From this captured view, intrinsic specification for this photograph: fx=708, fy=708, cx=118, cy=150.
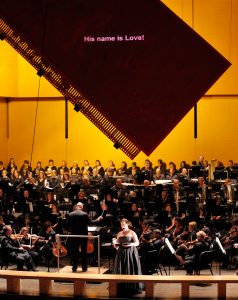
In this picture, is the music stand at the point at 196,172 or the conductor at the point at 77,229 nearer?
the conductor at the point at 77,229

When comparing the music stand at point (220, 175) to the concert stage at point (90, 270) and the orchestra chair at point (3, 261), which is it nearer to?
the concert stage at point (90, 270)

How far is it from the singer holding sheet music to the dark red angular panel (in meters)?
1.80

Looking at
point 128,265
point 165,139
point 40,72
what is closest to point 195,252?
point 128,265

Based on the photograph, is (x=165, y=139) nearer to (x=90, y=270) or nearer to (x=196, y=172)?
(x=196, y=172)

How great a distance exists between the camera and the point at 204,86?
14.3m

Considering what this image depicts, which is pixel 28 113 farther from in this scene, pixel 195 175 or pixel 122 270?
pixel 122 270

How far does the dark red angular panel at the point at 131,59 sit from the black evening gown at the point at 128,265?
2026mm

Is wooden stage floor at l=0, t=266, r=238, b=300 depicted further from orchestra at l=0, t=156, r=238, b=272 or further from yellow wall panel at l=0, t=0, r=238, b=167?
yellow wall panel at l=0, t=0, r=238, b=167

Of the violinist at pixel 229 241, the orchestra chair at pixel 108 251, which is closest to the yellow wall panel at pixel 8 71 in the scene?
the orchestra chair at pixel 108 251

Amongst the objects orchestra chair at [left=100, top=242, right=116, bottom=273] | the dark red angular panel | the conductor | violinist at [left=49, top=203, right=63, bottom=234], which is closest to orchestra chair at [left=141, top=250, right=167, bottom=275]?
orchestra chair at [left=100, top=242, right=116, bottom=273]

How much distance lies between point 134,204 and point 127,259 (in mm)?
3558

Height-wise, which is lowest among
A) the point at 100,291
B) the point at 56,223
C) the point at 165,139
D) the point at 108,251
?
the point at 100,291

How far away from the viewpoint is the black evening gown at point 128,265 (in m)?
13.5

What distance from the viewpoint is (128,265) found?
45.0 feet
